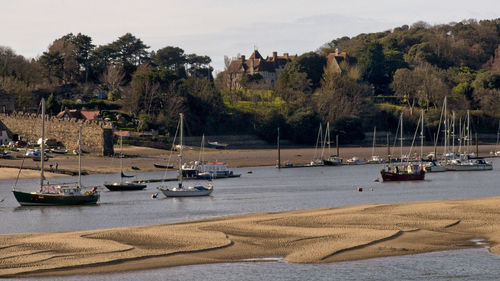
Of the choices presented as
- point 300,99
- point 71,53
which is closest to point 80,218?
point 300,99

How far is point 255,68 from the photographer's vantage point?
156250 millimetres

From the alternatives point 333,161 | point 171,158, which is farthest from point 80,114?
point 333,161

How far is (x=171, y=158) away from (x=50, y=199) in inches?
1589

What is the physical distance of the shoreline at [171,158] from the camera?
81312 mm

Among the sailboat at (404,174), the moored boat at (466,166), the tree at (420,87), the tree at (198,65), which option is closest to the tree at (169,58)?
the tree at (198,65)

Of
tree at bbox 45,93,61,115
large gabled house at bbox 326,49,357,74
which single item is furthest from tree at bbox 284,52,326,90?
tree at bbox 45,93,61,115

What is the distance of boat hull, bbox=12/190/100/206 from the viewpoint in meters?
53.3

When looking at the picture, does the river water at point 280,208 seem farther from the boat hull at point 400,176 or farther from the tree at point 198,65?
the tree at point 198,65

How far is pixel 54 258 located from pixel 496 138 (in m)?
115

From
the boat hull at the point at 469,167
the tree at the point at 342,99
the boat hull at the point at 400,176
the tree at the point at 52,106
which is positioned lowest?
the boat hull at the point at 400,176

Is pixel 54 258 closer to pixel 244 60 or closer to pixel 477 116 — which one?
pixel 477 116

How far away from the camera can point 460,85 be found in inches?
5719

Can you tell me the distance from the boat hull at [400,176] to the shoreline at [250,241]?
105 ft

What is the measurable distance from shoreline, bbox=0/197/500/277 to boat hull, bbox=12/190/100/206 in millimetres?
14959
